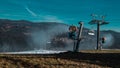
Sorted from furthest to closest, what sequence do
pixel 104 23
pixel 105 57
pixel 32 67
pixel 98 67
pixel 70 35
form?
pixel 104 23, pixel 70 35, pixel 105 57, pixel 98 67, pixel 32 67

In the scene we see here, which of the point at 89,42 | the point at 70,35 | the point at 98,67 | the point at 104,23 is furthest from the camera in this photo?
the point at 89,42

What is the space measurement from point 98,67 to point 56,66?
3070 mm

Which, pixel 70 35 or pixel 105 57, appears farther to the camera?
pixel 70 35

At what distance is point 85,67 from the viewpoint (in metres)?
22.7

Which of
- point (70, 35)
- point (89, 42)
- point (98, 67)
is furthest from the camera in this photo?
point (89, 42)

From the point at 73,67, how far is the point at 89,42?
86433 millimetres

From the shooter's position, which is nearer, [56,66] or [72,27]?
[56,66]

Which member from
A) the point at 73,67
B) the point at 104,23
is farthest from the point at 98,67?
the point at 104,23

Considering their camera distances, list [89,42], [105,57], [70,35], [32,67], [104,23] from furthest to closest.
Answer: [89,42]
[104,23]
[70,35]
[105,57]
[32,67]

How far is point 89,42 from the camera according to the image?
355ft

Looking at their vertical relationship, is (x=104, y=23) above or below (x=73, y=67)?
above

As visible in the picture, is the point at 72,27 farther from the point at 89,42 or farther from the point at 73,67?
the point at 89,42

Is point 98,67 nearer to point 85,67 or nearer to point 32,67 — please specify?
point 85,67

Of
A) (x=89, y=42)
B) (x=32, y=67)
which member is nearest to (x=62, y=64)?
(x=32, y=67)
